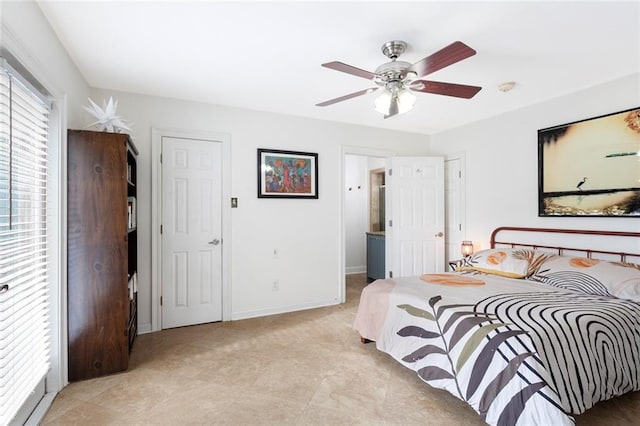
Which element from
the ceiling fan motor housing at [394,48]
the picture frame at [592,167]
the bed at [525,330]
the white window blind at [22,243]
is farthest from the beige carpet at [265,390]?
the ceiling fan motor housing at [394,48]

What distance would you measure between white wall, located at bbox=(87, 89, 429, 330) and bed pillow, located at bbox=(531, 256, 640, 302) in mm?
2299

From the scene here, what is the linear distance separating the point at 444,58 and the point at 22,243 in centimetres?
267

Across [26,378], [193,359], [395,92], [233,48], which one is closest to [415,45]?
[395,92]

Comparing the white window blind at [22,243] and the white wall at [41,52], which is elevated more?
the white wall at [41,52]

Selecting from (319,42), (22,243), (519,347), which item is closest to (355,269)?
(519,347)

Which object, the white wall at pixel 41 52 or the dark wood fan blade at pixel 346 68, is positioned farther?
the dark wood fan blade at pixel 346 68

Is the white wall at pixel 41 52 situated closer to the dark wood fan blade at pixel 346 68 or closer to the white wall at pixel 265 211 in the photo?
the white wall at pixel 265 211

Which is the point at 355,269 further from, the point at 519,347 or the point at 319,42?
the point at 319,42

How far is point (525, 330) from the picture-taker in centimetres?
172

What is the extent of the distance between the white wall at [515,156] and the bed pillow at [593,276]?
1.51 ft

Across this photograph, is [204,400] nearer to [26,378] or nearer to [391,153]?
[26,378]

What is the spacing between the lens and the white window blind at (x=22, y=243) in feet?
5.14

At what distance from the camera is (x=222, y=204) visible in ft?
11.4

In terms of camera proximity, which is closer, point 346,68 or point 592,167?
point 346,68
